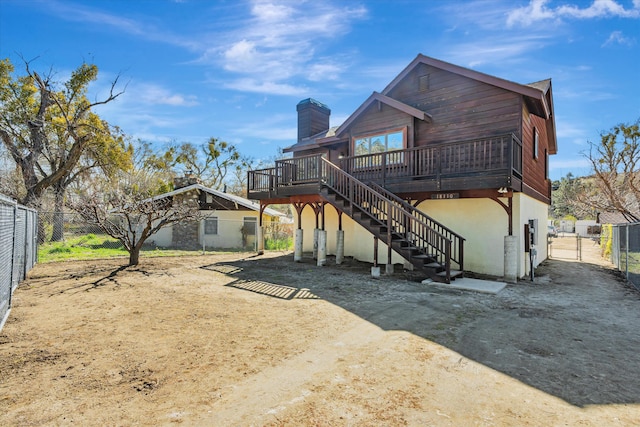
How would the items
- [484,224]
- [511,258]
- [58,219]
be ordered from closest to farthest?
[511,258] < [484,224] < [58,219]

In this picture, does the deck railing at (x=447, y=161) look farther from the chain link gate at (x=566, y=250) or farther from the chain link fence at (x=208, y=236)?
the chain link fence at (x=208, y=236)

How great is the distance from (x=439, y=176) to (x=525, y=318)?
486cm

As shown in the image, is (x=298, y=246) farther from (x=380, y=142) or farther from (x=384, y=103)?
(x=384, y=103)

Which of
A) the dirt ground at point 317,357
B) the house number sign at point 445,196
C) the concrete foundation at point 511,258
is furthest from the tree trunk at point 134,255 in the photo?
the concrete foundation at point 511,258

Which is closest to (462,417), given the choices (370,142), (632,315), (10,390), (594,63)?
(10,390)

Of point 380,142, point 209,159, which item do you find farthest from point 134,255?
point 209,159

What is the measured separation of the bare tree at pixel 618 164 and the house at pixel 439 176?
485 inches

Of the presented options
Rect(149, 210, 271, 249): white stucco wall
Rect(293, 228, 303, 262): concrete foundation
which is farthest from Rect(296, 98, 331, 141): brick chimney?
Rect(293, 228, 303, 262): concrete foundation

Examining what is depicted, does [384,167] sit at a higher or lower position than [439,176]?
higher

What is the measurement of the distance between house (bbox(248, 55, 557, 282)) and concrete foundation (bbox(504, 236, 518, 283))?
24 mm

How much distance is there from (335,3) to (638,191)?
2270 cm

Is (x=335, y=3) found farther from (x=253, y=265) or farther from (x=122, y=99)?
(x=122, y=99)

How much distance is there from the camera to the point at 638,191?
19812mm

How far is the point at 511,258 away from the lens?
346 inches
